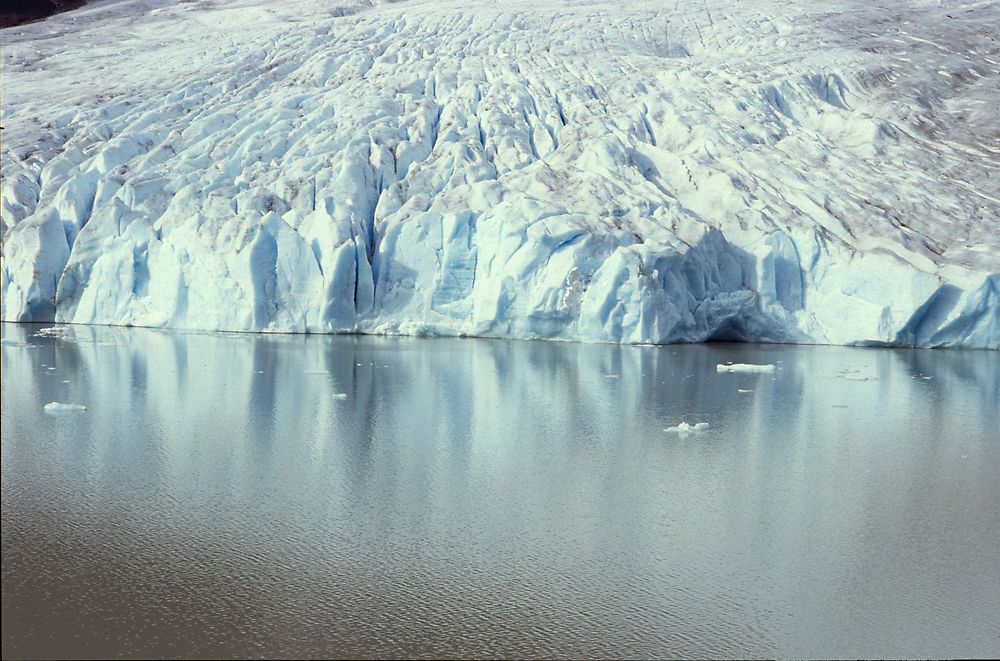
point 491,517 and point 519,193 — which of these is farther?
point 519,193

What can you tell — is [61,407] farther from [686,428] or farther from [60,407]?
[686,428]

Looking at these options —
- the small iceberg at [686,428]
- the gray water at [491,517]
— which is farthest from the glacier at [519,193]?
the small iceberg at [686,428]

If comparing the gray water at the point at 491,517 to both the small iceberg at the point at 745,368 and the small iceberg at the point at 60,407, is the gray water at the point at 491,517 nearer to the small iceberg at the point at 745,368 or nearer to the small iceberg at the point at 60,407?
the small iceberg at the point at 60,407

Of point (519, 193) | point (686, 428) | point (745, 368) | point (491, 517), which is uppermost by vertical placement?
point (519, 193)

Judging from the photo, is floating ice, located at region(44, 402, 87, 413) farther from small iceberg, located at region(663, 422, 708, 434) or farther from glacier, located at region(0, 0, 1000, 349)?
glacier, located at region(0, 0, 1000, 349)

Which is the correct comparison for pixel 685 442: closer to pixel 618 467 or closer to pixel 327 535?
pixel 618 467

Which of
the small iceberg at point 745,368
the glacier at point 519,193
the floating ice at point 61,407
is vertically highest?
the glacier at point 519,193

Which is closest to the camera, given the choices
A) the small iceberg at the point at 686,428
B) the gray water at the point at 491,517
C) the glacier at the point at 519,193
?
the gray water at the point at 491,517

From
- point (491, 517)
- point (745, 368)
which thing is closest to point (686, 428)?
point (491, 517)
